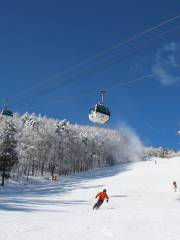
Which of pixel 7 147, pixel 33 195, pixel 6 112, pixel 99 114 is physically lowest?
pixel 33 195

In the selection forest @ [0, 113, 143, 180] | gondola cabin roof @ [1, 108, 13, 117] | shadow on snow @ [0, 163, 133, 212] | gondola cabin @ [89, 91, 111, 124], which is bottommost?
shadow on snow @ [0, 163, 133, 212]

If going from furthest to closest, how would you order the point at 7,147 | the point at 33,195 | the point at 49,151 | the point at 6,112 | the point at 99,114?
1. the point at 49,151
2. the point at 7,147
3. the point at 33,195
4. the point at 6,112
5. the point at 99,114

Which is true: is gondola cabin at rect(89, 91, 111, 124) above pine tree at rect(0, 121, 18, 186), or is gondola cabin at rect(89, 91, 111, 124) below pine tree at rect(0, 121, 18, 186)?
below

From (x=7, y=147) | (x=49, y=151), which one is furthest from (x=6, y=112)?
(x=49, y=151)

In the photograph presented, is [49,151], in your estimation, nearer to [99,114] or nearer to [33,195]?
[33,195]

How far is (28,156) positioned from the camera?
328 ft

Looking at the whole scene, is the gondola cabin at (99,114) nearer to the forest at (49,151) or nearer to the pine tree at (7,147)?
the pine tree at (7,147)

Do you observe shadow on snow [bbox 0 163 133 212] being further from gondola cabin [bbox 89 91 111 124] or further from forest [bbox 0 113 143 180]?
forest [bbox 0 113 143 180]

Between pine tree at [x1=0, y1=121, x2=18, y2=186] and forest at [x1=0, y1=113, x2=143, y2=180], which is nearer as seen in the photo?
pine tree at [x1=0, y1=121, x2=18, y2=186]

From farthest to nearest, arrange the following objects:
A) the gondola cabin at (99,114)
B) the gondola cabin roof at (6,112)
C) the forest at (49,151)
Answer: the forest at (49,151)
the gondola cabin roof at (6,112)
the gondola cabin at (99,114)

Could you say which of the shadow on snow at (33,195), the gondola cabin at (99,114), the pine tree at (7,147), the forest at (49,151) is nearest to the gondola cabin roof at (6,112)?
the shadow on snow at (33,195)

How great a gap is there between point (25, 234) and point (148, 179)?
155 feet

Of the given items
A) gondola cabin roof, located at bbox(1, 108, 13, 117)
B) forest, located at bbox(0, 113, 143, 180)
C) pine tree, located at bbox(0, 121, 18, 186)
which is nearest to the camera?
gondola cabin roof, located at bbox(1, 108, 13, 117)

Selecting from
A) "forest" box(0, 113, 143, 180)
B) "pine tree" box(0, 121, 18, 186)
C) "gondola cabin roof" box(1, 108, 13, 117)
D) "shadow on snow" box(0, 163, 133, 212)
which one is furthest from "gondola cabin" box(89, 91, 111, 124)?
"forest" box(0, 113, 143, 180)
